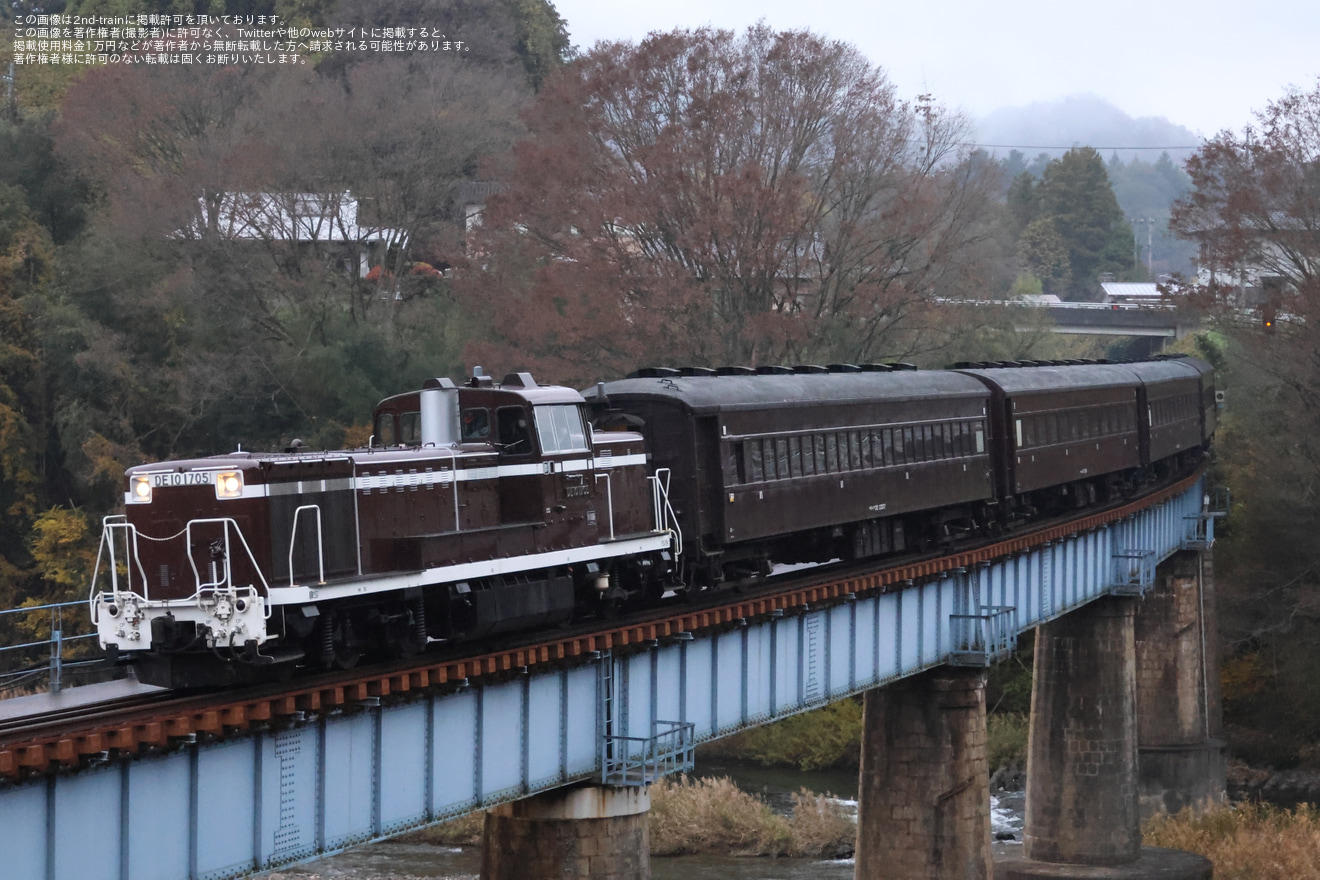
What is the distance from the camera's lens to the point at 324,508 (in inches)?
653

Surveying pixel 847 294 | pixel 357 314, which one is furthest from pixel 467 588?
pixel 357 314

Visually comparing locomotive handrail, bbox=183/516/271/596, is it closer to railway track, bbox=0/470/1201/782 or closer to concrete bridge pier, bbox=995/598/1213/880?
railway track, bbox=0/470/1201/782

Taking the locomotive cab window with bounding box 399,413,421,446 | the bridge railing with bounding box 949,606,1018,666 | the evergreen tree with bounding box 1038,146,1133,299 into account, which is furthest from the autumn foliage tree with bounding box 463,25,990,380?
the evergreen tree with bounding box 1038,146,1133,299

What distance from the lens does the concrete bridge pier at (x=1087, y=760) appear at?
42.9 metres

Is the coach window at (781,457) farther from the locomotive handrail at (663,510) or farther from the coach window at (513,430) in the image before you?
the coach window at (513,430)

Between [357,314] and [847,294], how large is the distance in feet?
69.8

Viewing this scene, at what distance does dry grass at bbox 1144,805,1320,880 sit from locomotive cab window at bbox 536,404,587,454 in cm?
2897

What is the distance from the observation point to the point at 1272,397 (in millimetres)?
61625

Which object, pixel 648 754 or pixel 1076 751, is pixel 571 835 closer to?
pixel 648 754

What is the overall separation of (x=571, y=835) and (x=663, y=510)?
496 cm

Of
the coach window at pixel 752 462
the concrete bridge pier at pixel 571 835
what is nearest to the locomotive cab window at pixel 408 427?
the concrete bridge pier at pixel 571 835

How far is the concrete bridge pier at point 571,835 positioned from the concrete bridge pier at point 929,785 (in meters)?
12.3

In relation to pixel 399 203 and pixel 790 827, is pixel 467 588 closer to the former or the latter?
pixel 790 827

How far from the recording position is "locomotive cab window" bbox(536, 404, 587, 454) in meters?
19.5
